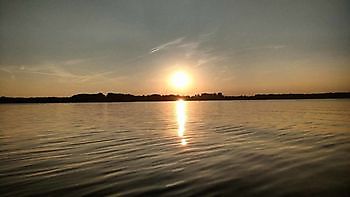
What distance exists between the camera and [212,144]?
22.0 m

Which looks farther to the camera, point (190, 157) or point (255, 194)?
point (190, 157)

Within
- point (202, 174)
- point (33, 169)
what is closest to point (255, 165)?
point (202, 174)

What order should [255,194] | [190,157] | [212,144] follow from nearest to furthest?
[255,194], [190,157], [212,144]

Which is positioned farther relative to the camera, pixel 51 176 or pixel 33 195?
pixel 51 176

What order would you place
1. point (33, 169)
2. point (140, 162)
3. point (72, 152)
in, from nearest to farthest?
point (33, 169) → point (140, 162) → point (72, 152)

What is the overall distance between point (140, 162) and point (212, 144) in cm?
808

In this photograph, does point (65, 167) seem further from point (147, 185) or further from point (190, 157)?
point (190, 157)

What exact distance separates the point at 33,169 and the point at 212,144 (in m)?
12.9

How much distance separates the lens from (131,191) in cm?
1023

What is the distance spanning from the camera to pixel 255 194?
32.4 ft

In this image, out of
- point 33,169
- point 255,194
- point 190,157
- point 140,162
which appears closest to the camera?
point 255,194

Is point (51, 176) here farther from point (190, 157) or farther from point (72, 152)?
point (190, 157)

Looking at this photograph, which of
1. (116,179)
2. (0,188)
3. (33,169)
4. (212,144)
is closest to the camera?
(0,188)

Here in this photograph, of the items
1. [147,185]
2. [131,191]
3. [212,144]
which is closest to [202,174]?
[147,185]
